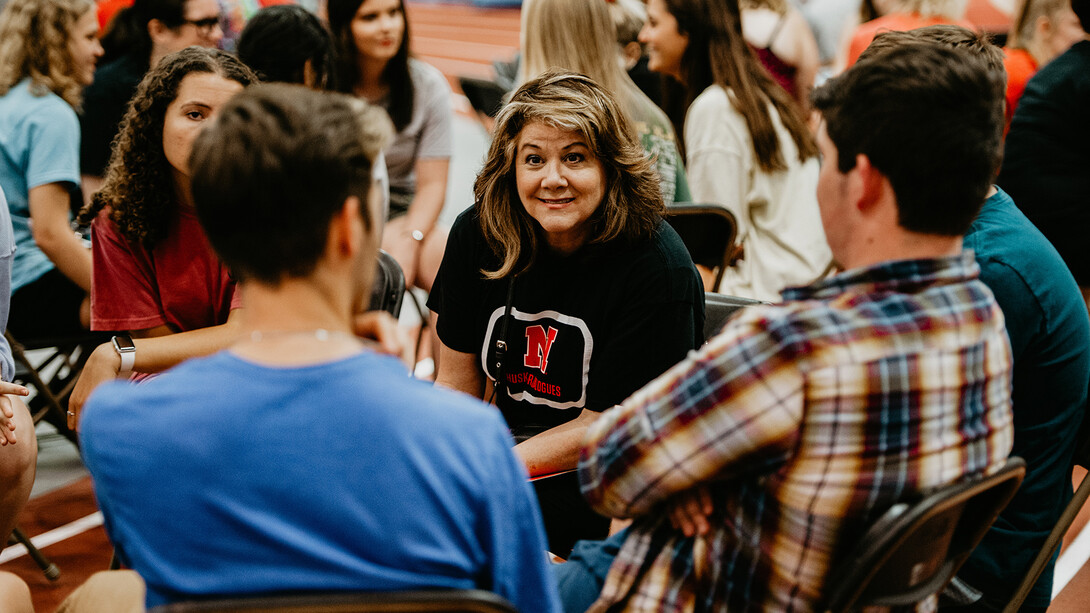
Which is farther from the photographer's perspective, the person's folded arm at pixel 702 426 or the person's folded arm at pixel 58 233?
the person's folded arm at pixel 58 233

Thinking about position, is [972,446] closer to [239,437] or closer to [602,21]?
[239,437]

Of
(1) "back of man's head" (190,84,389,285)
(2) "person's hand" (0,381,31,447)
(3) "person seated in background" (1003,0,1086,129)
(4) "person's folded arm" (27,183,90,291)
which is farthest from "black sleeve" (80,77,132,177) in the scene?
(3) "person seated in background" (1003,0,1086,129)

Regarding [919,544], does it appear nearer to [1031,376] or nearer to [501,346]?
[1031,376]

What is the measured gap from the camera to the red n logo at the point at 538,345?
201 cm

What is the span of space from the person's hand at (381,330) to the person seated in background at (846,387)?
12.1 inches

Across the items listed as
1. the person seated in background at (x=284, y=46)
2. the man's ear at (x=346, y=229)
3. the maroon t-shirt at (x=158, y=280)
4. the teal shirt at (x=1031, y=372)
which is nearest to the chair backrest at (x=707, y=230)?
the person seated in background at (x=284, y=46)

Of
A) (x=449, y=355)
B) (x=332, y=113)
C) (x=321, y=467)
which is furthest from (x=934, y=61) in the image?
(x=449, y=355)

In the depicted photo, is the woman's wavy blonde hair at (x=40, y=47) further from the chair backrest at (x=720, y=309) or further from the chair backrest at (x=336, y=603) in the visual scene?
the chair backrest at (x=336, y=603)

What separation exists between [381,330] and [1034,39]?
3752 mm

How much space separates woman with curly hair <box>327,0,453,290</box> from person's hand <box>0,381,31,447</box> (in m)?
1.71

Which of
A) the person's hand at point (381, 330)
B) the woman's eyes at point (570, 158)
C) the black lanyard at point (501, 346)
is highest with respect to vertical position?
the person's hand at point (381, 330)

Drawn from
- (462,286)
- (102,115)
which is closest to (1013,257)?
(462,286)

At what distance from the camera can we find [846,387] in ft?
3.69

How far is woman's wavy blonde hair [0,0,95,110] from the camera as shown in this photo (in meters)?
3.16
